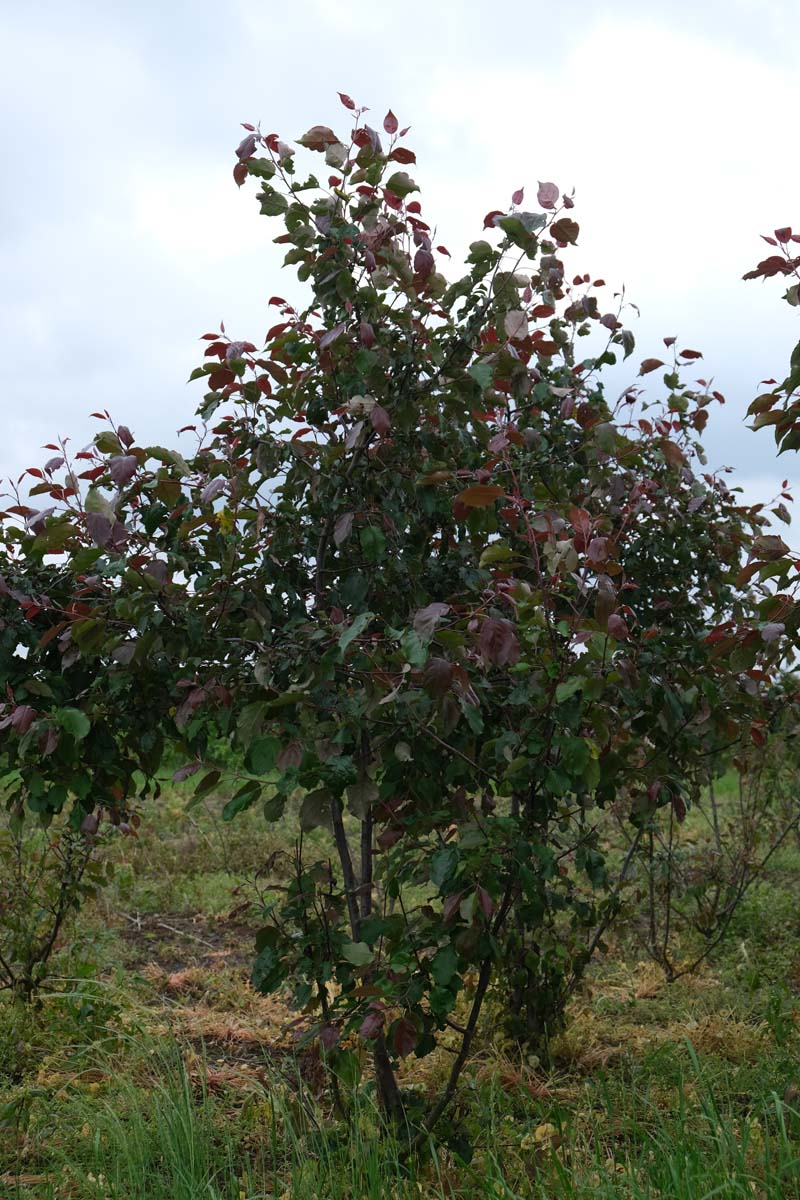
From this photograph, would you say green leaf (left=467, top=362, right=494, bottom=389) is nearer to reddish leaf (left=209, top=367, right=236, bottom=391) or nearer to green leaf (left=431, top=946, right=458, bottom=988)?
reddish leaf (left=209, top=367, right=236, bottom=391)

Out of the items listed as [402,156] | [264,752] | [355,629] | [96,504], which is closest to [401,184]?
[402,156]

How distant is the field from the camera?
8.73ft

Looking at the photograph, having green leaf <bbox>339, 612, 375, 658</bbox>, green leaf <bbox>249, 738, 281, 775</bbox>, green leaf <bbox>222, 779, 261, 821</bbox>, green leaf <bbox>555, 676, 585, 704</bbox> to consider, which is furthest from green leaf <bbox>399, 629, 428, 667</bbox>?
green leaf <bbox>222, 779, 261, 821</bbox>

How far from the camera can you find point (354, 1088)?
2.78 m

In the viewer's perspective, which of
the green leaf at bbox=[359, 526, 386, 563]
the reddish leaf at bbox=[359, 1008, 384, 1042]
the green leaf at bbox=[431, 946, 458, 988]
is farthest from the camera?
the green leaf at bbox=[359, 526, 386, 563]

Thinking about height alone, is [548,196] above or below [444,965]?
above

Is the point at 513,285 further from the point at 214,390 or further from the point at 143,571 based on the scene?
the point at 143,571

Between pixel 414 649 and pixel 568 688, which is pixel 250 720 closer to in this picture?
pixel 414 649

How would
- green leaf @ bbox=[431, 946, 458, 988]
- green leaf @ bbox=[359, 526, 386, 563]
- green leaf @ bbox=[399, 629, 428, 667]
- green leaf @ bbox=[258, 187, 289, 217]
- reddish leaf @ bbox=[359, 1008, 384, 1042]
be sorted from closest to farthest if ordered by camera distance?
green leaf @ bbox=[399, 629, 428, 667] < reddish leaf @ bbox=[359, 1008, 384, 1042] < green leaf @ bbox=[431, 946, 458, 988] < green leaf @ bbox=[359, 526, 386, 563] < green leaf @ bbox=[258, 187, 289, 217]

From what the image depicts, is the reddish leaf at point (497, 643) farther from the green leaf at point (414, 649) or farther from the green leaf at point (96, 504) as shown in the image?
the green leaf at point (96, 504)

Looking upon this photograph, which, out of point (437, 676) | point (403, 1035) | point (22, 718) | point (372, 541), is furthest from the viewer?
point (22, 718)

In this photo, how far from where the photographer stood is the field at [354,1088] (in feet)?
8.73

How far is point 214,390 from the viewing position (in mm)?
2984

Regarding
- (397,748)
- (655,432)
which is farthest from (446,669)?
(655,432)
